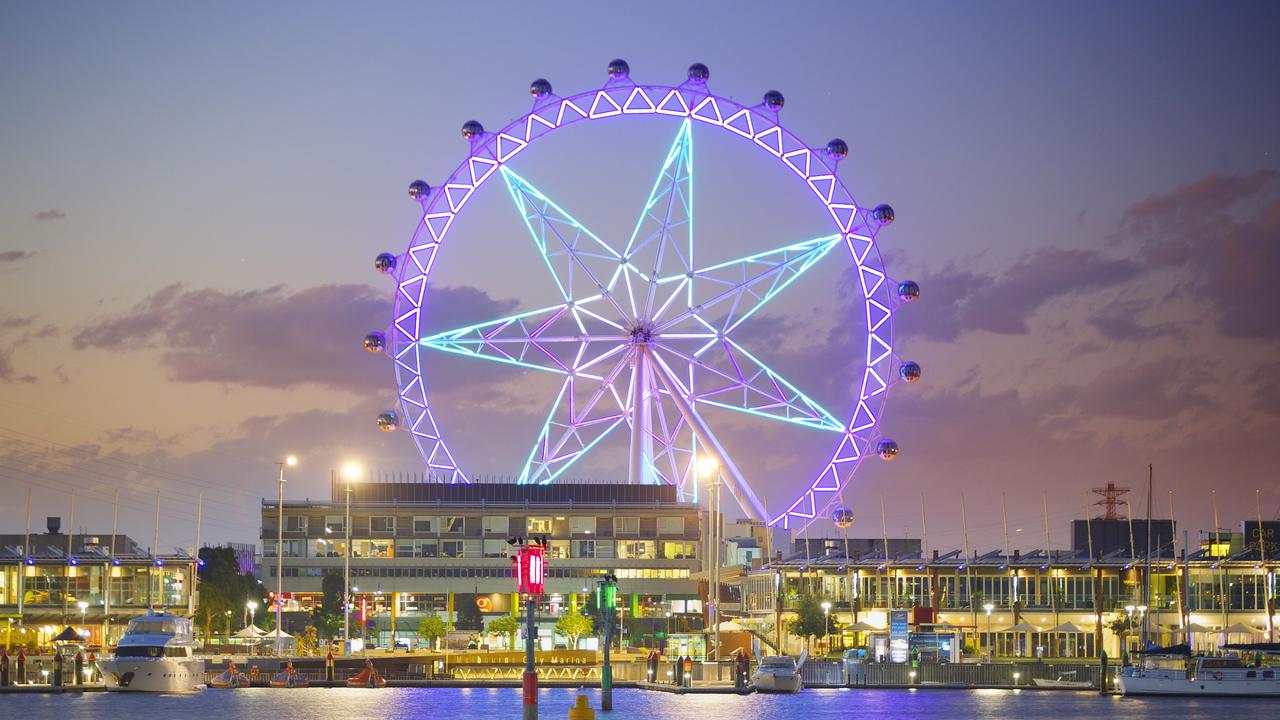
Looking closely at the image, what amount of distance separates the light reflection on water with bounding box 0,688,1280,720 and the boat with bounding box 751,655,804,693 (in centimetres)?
101

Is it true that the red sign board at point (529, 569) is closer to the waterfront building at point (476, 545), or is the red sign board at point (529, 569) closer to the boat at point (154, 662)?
the boat at point (154, 662)

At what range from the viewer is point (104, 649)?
119 metres

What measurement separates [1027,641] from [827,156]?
175 ft

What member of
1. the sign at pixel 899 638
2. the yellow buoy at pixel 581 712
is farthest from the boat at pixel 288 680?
the yellow buoy at pixel 581 712

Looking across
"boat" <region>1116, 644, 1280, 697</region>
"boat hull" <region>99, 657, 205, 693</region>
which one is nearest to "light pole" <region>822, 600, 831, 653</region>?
"boat" <region>1116, 644, 1280, 697</region>

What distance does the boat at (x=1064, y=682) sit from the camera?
107562mm

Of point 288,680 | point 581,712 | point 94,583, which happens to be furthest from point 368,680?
point 94,583

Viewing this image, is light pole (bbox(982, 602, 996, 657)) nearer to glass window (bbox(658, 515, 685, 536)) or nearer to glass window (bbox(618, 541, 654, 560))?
glass window (bbox(658, 515, 685, 536))

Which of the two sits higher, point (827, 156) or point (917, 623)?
point (827, 156)

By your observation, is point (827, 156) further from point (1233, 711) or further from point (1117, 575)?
point (1117, 575)

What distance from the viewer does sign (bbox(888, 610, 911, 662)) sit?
114m

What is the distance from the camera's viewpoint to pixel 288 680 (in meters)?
102

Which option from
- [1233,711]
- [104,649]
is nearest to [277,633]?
[104,649]

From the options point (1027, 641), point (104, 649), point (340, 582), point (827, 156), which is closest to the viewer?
point (827, 156)
